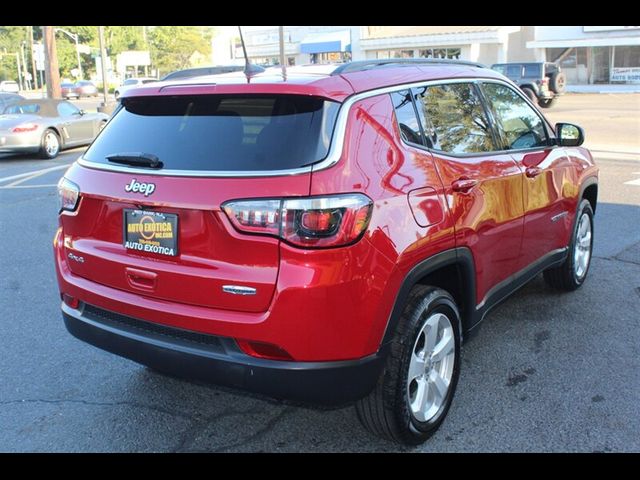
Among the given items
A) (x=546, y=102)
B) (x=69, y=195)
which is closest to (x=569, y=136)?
(x=69, y=195)

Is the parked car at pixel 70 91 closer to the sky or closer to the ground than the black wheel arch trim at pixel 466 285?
closer to the ground

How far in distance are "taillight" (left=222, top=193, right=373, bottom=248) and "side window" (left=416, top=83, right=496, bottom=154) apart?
906 mm

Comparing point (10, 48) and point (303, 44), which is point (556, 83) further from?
point (10, 48)

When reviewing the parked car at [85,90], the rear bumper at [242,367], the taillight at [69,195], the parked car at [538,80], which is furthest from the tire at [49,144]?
the parked car at [85,90]

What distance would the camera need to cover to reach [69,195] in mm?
3219

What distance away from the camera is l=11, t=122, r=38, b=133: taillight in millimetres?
14156

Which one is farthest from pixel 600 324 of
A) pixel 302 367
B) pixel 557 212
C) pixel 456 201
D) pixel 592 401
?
pixel 302 367

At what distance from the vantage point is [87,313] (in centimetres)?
320

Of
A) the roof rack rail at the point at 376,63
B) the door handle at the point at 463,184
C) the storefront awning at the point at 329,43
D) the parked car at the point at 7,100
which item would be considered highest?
the storefront awning at the point at 329,43

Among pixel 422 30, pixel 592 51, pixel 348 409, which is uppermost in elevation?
pixel 422 30

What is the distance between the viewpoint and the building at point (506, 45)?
128 feet

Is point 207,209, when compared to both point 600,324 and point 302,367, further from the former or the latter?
point 600,324

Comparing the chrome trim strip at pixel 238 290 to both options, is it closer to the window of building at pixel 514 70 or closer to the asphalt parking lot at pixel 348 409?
the asphalt parking lot at pixel 348 409

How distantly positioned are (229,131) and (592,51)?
1711 inches
